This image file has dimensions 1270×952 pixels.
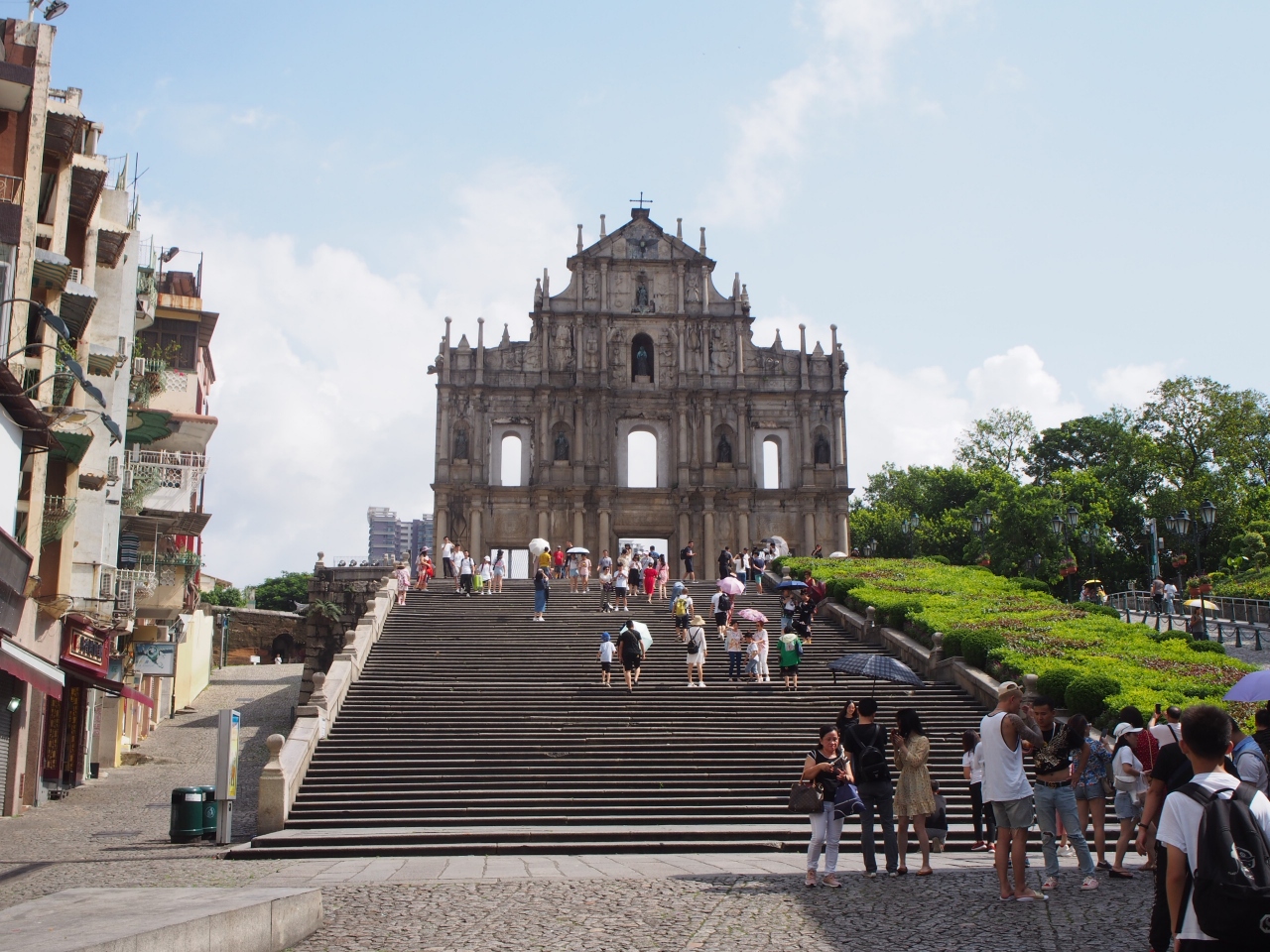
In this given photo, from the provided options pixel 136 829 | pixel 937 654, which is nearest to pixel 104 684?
pixel 136 829

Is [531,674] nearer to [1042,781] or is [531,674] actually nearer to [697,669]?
[697,669]

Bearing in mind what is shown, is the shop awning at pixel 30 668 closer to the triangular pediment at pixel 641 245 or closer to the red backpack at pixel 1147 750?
the red backpack at pixel 1147 750

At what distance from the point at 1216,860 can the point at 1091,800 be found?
7739 millimetres

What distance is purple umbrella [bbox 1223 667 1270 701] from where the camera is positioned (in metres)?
10.7

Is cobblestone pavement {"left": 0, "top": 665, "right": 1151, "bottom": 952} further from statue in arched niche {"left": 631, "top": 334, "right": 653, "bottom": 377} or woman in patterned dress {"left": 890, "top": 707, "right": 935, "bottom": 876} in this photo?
statue in arched niche {"left": 631, "top": 334, "right": 653, "bottom": 377}

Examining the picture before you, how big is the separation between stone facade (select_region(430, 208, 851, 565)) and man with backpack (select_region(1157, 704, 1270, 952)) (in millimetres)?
44699

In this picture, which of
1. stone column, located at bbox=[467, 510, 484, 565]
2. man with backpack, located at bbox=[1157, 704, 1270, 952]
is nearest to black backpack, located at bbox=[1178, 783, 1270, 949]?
man with backpack, located at bbox=[1157, 704, 1270, 952]

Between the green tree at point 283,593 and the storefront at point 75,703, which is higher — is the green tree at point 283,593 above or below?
above

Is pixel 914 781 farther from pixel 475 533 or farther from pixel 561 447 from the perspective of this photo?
pixel 561 447

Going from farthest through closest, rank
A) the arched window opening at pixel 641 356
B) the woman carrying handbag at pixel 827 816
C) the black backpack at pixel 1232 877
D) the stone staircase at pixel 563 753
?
the arched window opening at pixel 641 356, the stone staircase at pixel 563 753, the woman carrying handbag at pixel 827 816, the black backpack at pixel 1232 877

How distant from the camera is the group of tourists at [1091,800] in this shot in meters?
5.46

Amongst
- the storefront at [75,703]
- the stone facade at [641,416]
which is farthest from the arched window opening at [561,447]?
the storefront at [75,703]

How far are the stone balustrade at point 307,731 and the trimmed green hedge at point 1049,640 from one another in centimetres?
1165

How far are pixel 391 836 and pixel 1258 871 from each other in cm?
1185
